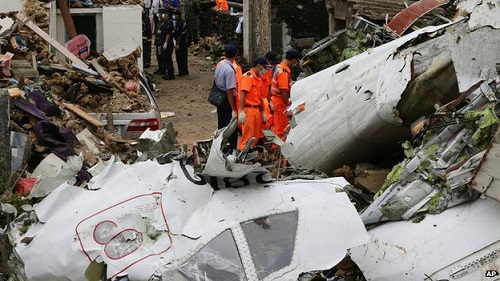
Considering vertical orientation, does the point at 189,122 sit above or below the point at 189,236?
below

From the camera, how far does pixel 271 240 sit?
6387 mm

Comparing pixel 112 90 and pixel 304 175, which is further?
pixel 112 90

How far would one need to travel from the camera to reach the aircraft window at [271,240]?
20.4ft

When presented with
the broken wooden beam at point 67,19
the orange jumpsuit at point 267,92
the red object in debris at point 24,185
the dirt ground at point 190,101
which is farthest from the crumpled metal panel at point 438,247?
the broken wooden beam at point 67,19

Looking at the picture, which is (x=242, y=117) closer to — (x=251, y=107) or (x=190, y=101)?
(x=251, y=107)

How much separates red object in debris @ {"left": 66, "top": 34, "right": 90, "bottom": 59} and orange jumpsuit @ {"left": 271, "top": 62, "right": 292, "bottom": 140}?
277 cm

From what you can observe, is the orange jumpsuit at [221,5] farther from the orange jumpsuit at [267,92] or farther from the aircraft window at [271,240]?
the aircraft window at [271,240]

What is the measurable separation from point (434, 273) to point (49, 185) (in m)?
3.20

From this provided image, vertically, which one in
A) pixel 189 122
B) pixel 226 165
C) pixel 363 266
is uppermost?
pixel 226 165

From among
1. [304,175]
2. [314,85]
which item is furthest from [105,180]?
[314,85]

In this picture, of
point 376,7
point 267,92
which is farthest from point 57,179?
point 376,7

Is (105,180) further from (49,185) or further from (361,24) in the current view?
(361,24)

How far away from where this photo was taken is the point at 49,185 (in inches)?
306

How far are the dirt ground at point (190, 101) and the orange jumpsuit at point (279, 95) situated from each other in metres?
2.26
